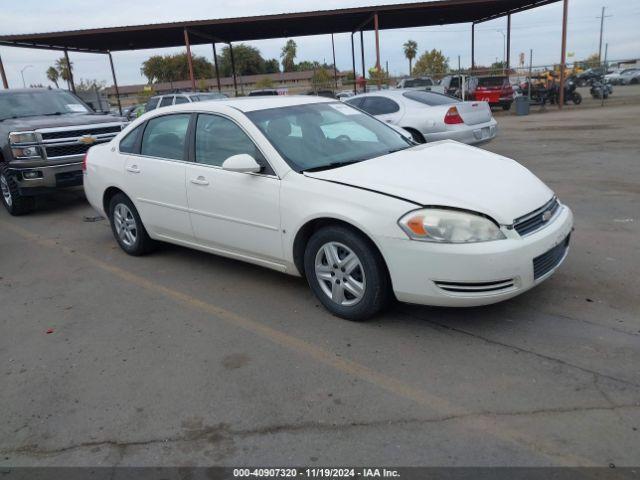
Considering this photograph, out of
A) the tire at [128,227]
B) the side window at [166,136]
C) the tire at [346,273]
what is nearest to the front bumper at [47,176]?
the tire at [128,227]

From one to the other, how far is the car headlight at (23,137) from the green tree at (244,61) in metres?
81.2

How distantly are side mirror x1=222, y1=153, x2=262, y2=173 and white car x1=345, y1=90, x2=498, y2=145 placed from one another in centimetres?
608

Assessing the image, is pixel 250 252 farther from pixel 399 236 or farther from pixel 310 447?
→ pixel 310 447

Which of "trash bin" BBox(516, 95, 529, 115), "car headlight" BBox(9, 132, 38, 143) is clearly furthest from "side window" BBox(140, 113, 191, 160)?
"trash bin" BBox(516, 95, 529, 115)

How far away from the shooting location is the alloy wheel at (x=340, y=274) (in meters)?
3.88

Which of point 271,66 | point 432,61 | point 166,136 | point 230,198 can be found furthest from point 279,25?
point 271,66

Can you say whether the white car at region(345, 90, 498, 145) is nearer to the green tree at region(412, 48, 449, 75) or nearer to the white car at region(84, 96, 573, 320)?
the white car at region(84, 96, 573, 320)

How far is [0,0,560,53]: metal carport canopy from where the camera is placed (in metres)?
22.9

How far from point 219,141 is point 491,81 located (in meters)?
23.8

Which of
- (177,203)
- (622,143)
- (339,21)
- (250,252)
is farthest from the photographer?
(339,21)

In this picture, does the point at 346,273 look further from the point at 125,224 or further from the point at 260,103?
the point at 125,224

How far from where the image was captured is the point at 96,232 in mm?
7332

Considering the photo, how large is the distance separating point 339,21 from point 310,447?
2531cm

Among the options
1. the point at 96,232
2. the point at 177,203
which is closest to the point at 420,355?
the point at 177,203
